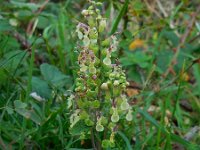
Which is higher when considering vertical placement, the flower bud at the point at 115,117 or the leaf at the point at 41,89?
the flower bud at the point at 115,117

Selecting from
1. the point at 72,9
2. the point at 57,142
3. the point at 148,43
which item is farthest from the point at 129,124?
the point at 72,9

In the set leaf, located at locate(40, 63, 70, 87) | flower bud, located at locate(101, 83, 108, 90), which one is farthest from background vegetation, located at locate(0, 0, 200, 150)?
flower bud, located at locate(101, 83, 108, 90)

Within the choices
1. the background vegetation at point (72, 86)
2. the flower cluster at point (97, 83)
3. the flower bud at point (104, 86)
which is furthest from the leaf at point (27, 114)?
the flower bud at point (104, 86)

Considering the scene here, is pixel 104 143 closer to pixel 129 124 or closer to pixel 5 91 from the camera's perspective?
pixel 129 124

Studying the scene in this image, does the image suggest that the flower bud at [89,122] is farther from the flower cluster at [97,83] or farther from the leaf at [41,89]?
the leaf at [41,89]

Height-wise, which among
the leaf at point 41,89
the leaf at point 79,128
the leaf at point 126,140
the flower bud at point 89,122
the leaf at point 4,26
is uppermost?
the leaf at point 4,26

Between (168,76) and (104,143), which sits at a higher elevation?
(104,143)

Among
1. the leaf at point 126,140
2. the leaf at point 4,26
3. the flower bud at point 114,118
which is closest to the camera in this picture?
the flower bud at point 114,118
